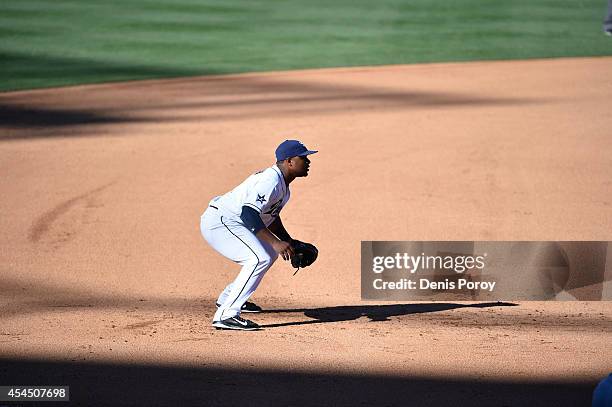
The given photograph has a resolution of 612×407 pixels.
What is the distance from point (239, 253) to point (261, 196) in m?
0.52

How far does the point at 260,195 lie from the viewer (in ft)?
22.7

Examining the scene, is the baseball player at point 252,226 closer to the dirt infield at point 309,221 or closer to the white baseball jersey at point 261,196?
the white baseball jersey at point 261,196

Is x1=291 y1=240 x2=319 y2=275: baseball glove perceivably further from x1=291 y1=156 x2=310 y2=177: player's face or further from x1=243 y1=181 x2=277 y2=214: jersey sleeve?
x1=291 y1=156 x2=310 y2=177: player's face

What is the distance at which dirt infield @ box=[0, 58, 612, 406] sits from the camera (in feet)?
20.7

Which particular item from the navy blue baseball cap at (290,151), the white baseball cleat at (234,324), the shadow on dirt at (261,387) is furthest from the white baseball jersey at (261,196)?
the shadow on dirt at (261,387)

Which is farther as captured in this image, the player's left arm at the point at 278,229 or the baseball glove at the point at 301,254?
the player's left arm at the point at 278,229

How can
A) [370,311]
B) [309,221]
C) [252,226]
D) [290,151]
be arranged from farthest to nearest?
[309,221] → [370,311] → [290,151] → [252,226]

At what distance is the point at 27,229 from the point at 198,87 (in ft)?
28.9

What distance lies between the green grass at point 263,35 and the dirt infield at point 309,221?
154cm

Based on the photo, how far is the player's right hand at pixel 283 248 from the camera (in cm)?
693

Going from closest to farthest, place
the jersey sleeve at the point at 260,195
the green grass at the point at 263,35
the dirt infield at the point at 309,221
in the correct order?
the dirt infield at the point at 309,221 < the jersey sleeve at the point at 260,195 < the green grass at the point at 263,35

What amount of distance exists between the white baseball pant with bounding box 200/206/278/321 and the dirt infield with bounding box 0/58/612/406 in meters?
0.24

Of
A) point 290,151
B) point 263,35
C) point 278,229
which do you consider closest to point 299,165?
point 290,151

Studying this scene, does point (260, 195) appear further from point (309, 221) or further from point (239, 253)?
point (309, 221)
